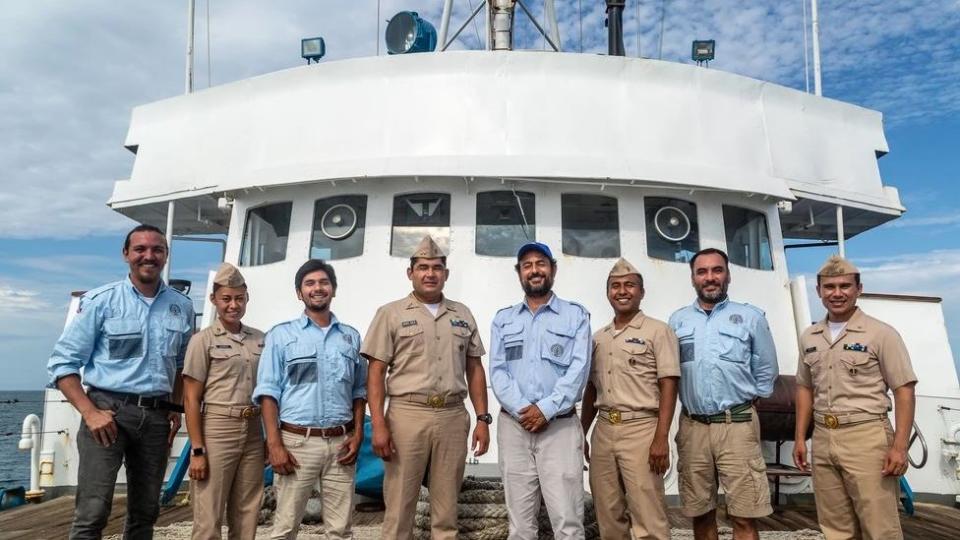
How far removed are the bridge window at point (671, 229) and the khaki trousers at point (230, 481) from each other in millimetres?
4279

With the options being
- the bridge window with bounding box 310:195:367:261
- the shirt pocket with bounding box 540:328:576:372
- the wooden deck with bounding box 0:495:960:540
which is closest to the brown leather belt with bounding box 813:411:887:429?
the shirt pocket with bounding box 540:328:576:372

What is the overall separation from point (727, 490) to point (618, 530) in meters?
0.60

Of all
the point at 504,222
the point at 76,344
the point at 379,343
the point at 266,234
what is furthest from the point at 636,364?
the point at 266,234

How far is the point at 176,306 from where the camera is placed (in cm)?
408

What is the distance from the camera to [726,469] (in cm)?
397

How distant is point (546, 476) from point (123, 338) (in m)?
2.26

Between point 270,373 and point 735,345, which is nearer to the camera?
point 270,373

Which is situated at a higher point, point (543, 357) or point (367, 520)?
point (543, 357)

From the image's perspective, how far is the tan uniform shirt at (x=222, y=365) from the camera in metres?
3.86

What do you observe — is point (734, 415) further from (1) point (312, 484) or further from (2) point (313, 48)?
(2) point (313, 48)

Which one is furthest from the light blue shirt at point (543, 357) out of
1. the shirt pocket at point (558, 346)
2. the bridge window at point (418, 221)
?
the bridge window at point (418, 221)

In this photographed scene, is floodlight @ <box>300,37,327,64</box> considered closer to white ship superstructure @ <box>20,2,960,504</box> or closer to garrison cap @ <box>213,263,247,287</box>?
white ship superstructure @ <box>20,2,960,504</box>

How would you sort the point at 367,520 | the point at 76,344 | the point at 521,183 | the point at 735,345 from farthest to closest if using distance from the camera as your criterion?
the point at 521,183 → the point at 367,520 → the point at 735,345 → the point at 76,344

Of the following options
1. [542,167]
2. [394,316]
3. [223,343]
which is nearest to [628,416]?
[394,316]
